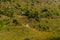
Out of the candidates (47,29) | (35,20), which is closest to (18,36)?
(47,29)

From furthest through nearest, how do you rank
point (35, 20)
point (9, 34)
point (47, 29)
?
1. point (35, 20)
2. point (47, 29)
3. point (9, 34)

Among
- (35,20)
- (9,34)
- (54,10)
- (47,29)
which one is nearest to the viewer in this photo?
(9,34)

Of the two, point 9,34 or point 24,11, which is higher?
point 9,34

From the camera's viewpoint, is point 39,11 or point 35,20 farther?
point 39,11

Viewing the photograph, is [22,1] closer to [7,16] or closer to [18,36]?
[7,16]

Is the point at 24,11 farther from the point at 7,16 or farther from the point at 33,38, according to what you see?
the point at 33,38

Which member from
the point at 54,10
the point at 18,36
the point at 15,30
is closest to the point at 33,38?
the point at 18,36
